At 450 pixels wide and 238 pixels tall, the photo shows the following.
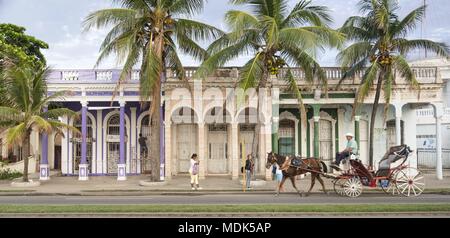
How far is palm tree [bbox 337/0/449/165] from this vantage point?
19.4 meters

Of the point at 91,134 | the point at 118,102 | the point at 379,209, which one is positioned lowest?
the point at 379,209

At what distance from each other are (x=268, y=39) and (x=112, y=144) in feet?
44.0

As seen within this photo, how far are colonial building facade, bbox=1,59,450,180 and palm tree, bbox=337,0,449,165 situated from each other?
3.23m

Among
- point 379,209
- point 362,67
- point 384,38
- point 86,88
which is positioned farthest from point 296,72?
point 379,209

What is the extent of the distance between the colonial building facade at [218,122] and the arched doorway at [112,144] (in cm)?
6

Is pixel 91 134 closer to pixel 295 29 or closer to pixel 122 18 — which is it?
pixel 122 18

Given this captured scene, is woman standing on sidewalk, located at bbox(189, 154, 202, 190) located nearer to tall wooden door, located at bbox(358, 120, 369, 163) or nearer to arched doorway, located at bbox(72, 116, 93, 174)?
arched doorway, located at bbox(72, 116, 93, 174)

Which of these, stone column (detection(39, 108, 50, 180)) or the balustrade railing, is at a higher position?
the balustrade railing

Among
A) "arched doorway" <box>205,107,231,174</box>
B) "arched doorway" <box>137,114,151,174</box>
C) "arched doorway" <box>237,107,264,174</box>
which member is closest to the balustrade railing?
"arched doorway" <box>237,107,264,174</box>

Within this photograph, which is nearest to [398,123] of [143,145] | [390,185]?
[390,185]

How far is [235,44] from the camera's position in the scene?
19.4m

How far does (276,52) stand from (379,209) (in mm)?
9905

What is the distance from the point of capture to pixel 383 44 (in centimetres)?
1978

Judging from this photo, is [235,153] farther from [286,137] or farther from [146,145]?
[146,145]
